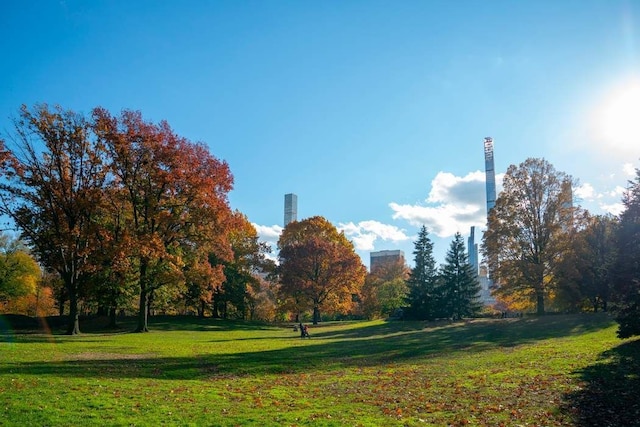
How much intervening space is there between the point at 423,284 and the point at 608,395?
133ft

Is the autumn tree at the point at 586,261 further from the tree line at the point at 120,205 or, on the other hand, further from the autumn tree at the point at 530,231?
the tree line at the point at 120,205

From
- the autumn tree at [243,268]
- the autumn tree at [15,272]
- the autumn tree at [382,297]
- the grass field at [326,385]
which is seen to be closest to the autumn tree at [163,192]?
the grass field at [326,385]

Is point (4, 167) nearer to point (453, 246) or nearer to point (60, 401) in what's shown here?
point (60, 401)

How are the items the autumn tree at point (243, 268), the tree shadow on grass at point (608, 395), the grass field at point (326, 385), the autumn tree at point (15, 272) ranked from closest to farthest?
1. the tree shadow on grass at point (608, 395)
2. the grass field at point (326, 385)
3. the autumn tree at point (15, 272)
4. the autumn tree at point (243, 268)

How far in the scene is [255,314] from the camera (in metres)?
84.5

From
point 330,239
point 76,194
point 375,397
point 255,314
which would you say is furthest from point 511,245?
point 255,314

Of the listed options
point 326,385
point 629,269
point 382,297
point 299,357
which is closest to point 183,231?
point 299,357

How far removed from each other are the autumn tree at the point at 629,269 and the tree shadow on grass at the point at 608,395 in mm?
2433

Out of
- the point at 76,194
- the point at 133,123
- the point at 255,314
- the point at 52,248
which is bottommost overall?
the point at 255,314

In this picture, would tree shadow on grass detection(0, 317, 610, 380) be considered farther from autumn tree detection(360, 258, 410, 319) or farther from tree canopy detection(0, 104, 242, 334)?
autumn tree detection(360, 258, 410, 319)

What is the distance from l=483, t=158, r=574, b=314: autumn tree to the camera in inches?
1578

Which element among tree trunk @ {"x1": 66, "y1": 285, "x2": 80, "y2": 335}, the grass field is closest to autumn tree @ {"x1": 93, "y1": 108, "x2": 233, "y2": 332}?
tree trunk @ {"x1": 66, "y1": 285, "x2": 80, "y2": 335}

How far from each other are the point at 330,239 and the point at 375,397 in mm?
51532

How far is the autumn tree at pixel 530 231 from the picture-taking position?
1578 inches
